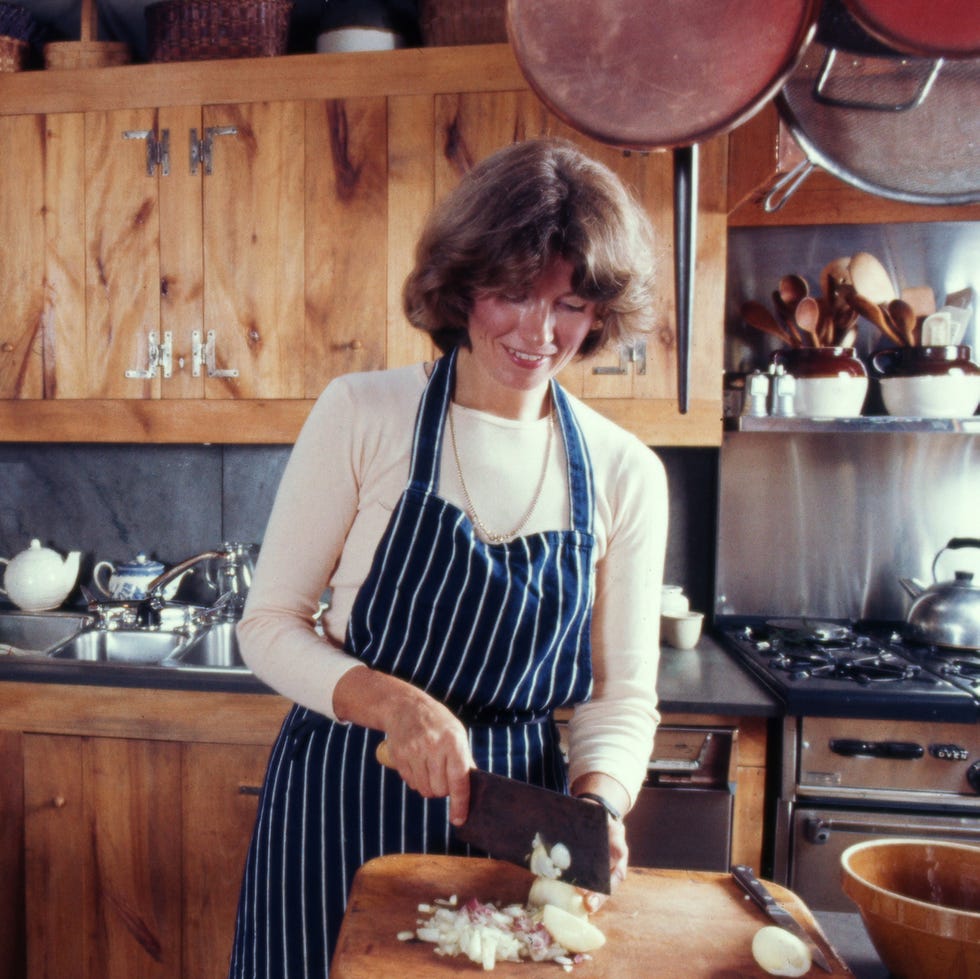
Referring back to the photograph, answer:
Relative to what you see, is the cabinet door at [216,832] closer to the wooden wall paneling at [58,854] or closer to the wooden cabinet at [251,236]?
the wooden wall paneling at [58,854]

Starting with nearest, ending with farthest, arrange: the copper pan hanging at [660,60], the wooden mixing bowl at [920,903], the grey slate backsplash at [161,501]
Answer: the copper pan hanging at [660,60] < the wooden mixing bowl at [920,903] < the grey slate backsplash at [161,501]

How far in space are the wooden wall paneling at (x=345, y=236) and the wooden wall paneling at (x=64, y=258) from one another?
0.55 meters

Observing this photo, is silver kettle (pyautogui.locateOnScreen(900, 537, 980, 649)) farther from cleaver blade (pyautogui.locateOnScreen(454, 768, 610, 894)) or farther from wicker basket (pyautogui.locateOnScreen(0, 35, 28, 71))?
wicker basket (pyautogui.locateOnScreen(0, 35, 28, 71))

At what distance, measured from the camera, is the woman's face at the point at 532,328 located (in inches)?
43.4

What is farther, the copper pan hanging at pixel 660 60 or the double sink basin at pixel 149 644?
the double sink basin at pixel 149 644

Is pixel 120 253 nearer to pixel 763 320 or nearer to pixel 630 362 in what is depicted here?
pixel 630 362

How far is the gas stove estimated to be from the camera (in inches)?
68.9

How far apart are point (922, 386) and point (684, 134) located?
1.78 metres

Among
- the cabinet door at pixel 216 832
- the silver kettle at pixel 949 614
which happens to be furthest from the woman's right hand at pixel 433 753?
the silver kettle at pixel 949 614

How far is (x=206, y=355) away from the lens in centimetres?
215

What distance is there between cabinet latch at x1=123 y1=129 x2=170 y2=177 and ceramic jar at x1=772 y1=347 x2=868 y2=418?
5.06ft

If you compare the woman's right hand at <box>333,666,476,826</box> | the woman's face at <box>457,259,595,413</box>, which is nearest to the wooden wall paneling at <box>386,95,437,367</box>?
the woman's face at <box>457,259,595,413</box>

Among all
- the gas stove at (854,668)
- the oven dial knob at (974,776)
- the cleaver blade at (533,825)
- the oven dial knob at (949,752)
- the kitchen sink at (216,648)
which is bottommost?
the oven dial knob at (974,776)

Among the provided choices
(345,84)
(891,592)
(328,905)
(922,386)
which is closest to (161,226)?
(345,84)
